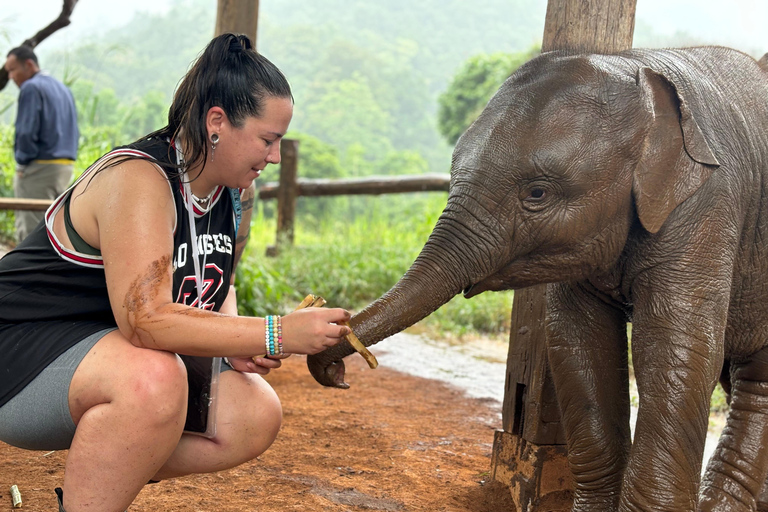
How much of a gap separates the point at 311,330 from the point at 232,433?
64 cm

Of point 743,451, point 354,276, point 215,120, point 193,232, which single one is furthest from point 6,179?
point 743,451

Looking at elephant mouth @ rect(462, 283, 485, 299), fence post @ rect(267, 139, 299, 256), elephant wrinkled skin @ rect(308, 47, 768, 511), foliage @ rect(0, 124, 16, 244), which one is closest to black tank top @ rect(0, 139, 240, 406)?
elephant wrinkled skin @ rect(308, 47, 768, 511)

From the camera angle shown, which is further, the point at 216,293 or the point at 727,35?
the point at 727,35

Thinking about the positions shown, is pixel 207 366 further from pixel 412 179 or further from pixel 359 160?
pixel 359 160

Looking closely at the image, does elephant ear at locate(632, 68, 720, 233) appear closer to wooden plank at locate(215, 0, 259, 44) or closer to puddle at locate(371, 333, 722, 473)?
puddle at locate(371, 333, 722, 473)

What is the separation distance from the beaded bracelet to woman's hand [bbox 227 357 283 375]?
0.63 ft

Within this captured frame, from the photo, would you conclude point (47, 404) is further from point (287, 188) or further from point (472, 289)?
point (287, 188)

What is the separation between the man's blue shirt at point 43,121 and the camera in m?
7.55

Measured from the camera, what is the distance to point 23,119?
7.54 metres

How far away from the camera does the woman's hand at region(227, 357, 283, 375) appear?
89.4 inches

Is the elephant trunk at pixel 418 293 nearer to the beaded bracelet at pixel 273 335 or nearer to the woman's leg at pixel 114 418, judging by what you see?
the beaded bracelet at pixel 273 335

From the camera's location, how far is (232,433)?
2.45 m

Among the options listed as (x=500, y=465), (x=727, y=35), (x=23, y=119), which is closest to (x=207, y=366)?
(x=500, y=465)

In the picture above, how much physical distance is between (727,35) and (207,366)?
2.24 m
